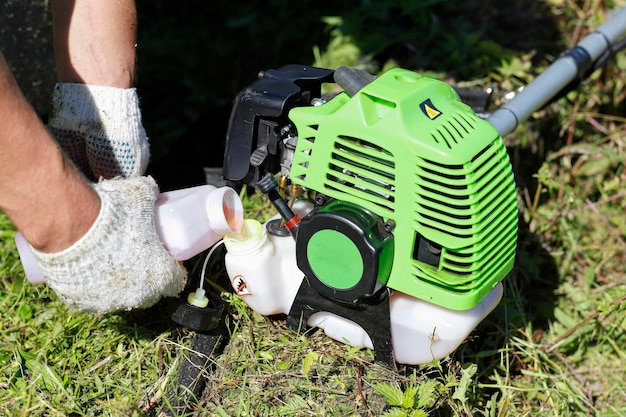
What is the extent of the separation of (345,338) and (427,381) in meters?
0.22

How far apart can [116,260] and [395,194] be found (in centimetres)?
58

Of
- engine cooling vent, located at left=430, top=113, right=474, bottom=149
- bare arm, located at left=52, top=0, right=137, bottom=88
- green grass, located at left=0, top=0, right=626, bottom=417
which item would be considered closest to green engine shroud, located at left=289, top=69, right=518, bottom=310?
engine cooling vent, located at left=430, top=113, right=474, bottom=149

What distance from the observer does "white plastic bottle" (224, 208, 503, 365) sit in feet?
5.24

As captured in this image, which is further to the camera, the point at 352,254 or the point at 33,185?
the point at 352,254

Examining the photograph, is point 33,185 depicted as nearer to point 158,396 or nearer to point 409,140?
point 158,396

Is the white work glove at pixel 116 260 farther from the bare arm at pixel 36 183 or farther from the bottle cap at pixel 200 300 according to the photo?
the bottle cap at pixel 200 300

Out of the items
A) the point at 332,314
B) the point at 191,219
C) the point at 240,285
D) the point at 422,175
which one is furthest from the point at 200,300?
the point at 422,175

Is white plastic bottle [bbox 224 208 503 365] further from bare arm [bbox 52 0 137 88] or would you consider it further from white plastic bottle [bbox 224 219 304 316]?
bare arm [bbox 52 0 137 88]

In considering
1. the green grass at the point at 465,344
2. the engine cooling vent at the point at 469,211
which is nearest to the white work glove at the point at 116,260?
the green grass at the point at 465,344

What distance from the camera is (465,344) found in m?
1.91

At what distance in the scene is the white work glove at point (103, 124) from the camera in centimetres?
177

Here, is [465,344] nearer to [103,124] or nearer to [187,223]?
[187,223]

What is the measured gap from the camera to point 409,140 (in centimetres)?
139

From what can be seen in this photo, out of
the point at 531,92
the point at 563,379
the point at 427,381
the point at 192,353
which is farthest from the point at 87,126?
the point at 563,379
